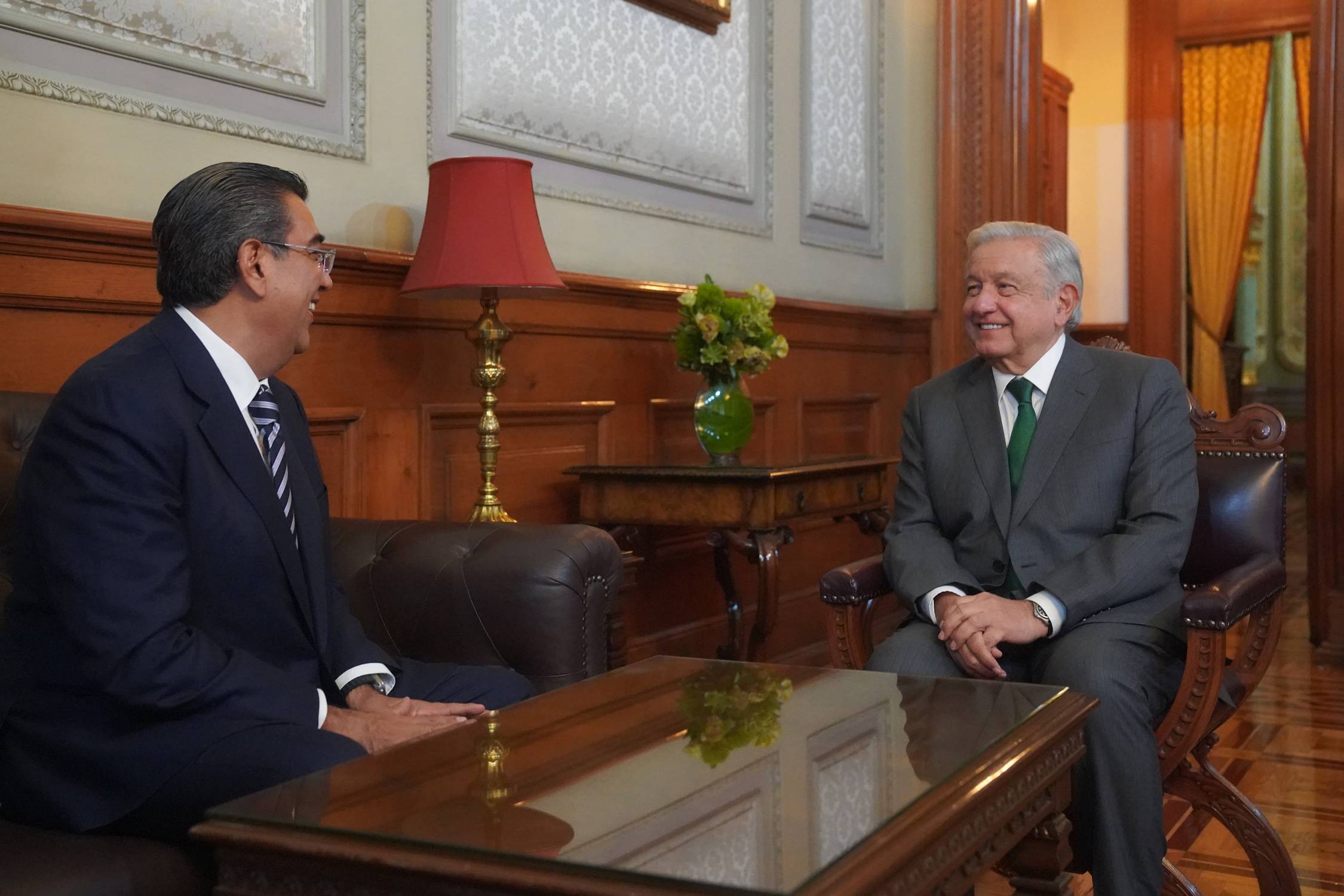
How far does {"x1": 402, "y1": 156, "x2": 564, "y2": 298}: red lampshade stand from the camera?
9.02 ft

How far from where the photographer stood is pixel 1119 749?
2109mm

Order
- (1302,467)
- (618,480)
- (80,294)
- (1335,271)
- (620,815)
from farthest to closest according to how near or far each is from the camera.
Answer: (1302,467), (1335,271), (618,480), (80,294), (620,815)

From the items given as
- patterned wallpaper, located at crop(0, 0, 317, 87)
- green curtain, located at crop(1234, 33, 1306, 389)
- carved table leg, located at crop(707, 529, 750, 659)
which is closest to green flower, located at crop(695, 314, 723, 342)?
carved table leg, located at crop(707, 529, 750, 659)

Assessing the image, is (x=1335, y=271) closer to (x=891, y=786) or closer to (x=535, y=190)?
(x=535, y=190)

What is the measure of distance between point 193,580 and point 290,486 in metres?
0.23

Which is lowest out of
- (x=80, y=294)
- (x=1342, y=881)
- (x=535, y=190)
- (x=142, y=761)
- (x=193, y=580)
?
(x=1342, y=881)

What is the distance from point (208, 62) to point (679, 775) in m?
1.92

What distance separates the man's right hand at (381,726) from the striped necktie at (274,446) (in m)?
0.28

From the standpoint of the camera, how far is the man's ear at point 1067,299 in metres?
2.60

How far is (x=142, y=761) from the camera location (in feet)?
5.18

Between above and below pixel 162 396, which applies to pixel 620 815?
below

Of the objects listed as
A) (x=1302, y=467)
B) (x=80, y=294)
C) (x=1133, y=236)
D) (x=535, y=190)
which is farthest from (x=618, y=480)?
(x=1302, y=467)

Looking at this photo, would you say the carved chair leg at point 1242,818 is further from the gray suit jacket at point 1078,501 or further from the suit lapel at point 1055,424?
the suit lapel at point 1055,424

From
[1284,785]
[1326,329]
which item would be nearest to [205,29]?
[1284,785]
